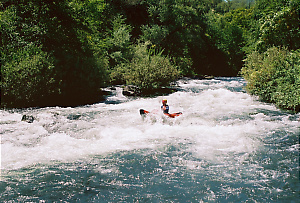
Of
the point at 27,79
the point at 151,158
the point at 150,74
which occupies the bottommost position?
the point at 151,158

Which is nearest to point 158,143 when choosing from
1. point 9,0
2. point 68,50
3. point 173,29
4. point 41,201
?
point 41,201

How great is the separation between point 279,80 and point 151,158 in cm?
1102

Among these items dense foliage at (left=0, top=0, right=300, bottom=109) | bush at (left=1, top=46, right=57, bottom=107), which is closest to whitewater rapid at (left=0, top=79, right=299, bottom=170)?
bush at (left=1, top=46, right=57, bottom=107)

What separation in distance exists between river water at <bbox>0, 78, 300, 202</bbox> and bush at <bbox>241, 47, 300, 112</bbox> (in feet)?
3.75

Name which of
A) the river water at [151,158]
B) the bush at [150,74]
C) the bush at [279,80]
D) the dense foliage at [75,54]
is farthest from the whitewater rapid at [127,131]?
the bush at [150,74]

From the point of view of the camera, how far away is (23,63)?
17594 millimetres

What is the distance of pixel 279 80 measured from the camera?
1714 centimetres

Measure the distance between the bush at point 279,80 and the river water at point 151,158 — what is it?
1144mm

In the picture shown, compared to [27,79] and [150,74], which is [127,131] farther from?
[150,74]

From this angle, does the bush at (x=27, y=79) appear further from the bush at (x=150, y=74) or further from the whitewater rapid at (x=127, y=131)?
the bush at (x=150, y=74)

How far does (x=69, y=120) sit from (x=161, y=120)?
4.30 m

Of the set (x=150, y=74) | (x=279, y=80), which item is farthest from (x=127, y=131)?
(x=150, y=74)

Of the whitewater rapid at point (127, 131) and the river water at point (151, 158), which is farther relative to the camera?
the whitewater rapid at point (127, 131)

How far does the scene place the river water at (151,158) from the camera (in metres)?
7.06
